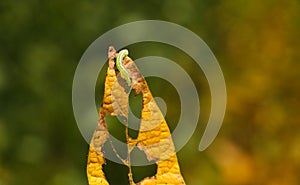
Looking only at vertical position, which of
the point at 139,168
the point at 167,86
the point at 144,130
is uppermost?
the point at 167,86

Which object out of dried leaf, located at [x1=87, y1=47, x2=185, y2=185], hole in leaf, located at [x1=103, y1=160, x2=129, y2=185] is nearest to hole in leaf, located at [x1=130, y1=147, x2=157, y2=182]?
hole in leaf, located at [x1=103, y1=160, x2=129, y2=185]

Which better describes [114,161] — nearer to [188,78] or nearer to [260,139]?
[188,78]

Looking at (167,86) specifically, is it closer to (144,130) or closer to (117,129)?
(117,129)

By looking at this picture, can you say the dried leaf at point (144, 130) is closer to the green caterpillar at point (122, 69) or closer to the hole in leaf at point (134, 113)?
the green caterpillar at point (122, 69)

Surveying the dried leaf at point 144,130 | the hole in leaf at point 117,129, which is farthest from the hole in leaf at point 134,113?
the dried leaf at point 144,130

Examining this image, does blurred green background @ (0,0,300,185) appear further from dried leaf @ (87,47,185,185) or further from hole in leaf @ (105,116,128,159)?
dried leaf @ (87,47,185,185)

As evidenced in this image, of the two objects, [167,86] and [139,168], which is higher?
[167,86]

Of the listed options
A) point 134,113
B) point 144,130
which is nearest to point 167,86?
point 134,113

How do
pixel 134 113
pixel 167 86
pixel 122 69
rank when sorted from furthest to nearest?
pixel 167 86
pixel 134 113
pixel 122 69
